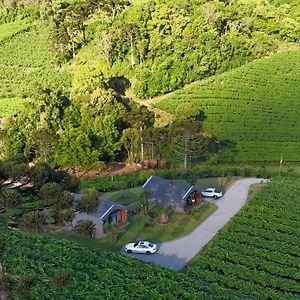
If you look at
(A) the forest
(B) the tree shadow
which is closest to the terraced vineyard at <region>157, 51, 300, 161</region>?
(A) the forest

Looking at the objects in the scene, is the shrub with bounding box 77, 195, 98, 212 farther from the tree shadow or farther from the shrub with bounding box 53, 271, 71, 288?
the tree shadow

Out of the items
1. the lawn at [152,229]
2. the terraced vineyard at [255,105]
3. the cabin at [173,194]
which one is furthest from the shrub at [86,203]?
the terraced vineyard at [255,105]

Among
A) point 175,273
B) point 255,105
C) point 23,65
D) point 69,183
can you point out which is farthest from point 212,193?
point 23,65

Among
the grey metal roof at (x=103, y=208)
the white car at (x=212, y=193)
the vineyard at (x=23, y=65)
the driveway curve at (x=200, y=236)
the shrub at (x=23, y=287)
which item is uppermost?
the vineyard at (x=23, y=65)

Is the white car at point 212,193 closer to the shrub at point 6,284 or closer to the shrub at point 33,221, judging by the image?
the shrub at point 33,221

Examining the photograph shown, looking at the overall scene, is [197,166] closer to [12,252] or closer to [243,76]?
[243,76]

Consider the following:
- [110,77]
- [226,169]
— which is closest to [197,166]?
[226,169]
